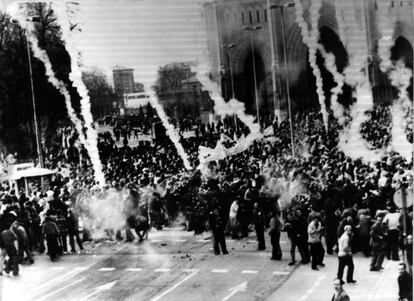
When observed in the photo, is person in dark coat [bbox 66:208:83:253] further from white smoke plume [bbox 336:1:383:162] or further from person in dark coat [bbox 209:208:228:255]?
white smoke plume [bbox 336:1:383:162]

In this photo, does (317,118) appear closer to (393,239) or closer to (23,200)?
(393,239)

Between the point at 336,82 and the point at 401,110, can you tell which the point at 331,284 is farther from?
the point at 336,82

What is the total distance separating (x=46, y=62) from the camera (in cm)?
555

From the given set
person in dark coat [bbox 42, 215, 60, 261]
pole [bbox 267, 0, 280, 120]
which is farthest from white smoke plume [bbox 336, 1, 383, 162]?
person in dark coat [bbox 42, 215, 60, 261]

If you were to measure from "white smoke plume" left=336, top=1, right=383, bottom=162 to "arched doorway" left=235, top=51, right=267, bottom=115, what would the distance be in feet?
2.14

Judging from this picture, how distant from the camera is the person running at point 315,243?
17.4 feet

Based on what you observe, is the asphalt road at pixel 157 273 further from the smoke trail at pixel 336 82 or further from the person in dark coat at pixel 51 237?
the smoke trail at pixel 336 82

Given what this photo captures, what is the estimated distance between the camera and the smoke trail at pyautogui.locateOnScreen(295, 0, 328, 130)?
5.52 metres

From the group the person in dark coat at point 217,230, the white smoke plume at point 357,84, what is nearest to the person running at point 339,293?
the person in dark coat at point 217,230

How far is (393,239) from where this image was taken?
525 cm

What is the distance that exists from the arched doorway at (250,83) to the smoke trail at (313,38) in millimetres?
392

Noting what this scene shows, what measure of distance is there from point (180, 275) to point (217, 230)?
43 centimetres

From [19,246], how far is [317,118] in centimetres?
243

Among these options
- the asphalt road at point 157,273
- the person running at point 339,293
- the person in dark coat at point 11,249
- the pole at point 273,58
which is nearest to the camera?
the person running at point 339,293
